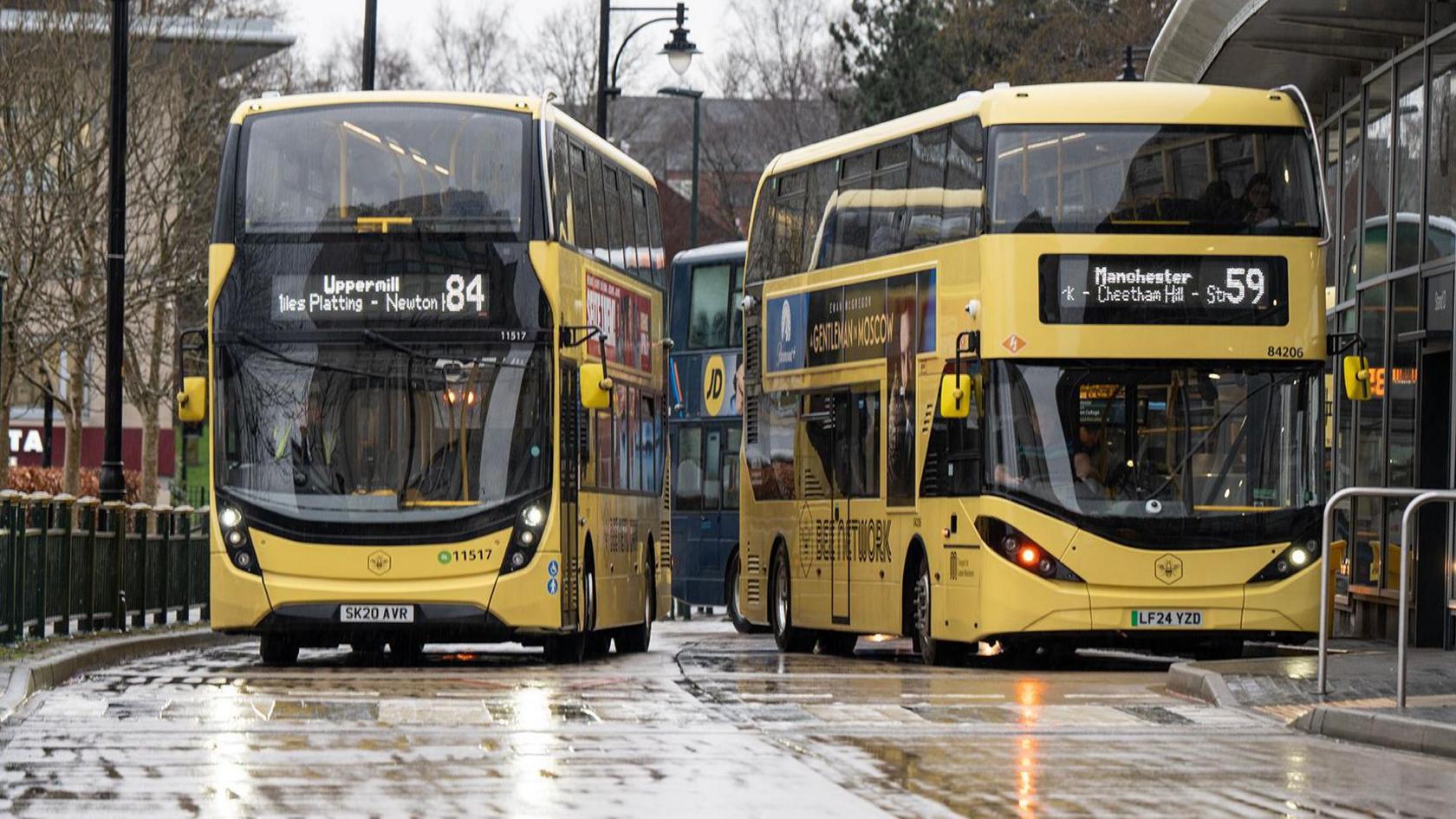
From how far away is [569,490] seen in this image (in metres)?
21.9

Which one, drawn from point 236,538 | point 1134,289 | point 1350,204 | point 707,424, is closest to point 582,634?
point 236,538

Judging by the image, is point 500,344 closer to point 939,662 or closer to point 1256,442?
point 939,662

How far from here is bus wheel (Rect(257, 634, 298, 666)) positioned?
22141 mm

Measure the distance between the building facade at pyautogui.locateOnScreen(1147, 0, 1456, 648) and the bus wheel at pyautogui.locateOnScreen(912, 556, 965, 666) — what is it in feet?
10.3

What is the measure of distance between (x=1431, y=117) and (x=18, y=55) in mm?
23716

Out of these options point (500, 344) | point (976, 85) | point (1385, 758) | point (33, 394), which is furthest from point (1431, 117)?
point (33, 394)

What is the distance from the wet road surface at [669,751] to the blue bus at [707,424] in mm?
19281

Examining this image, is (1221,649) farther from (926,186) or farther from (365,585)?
(365,585)

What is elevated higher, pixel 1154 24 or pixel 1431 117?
pixel 1154 24

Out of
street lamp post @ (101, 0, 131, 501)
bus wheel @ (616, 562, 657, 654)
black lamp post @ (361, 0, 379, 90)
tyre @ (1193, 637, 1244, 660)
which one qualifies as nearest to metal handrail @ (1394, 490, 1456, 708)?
tyre @ (1193, 637, 1244, 660)

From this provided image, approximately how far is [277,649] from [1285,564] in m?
7.77

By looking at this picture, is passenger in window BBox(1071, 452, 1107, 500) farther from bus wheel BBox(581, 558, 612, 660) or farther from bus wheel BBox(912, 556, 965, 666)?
bus wheel BBox(581, 558, 612, 660)

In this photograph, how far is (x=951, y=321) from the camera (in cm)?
2195

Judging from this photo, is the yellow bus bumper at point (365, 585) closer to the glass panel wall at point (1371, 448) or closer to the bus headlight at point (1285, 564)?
the bus headlight at point (1285, 564)
